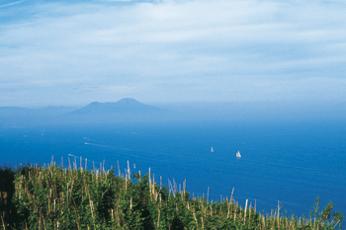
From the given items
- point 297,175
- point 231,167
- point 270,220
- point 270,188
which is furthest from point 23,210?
point 231,167

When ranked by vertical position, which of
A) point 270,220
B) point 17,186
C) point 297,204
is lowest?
point 297,204

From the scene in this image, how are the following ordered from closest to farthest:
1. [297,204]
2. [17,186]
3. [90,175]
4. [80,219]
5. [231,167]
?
[80,219], [17,186], [90,175], [297,204], [231,167]

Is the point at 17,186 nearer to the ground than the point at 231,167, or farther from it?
farther from it

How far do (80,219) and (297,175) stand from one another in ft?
448

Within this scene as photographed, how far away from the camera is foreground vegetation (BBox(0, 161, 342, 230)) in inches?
531

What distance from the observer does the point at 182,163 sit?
169000 millimetres

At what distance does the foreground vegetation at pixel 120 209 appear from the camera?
13.5 metres

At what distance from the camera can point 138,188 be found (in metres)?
17.6

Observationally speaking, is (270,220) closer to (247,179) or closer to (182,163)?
(247,179)

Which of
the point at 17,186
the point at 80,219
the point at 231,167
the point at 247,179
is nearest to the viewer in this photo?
the point at 80,219

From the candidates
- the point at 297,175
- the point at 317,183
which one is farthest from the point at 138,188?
the point at 297,175

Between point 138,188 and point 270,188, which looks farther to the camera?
point 270,188

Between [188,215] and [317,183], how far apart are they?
406 ft

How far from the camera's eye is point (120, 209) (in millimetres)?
14367
